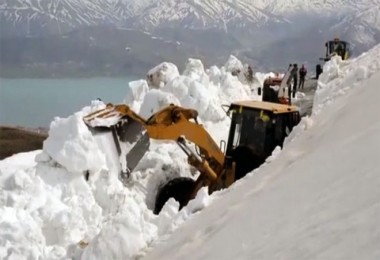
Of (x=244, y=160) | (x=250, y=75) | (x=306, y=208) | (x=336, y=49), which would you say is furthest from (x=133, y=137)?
(x=336, y=49)

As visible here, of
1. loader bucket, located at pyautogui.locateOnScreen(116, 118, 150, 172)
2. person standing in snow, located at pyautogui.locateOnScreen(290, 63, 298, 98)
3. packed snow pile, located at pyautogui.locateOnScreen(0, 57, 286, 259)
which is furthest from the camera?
person standing in snow, located at pyautogui.locateOnScreen(290, 63, 298, 98)

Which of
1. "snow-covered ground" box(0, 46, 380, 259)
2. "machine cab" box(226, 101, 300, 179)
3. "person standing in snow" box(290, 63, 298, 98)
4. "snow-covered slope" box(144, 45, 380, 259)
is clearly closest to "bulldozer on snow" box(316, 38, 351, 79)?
"person standing in snow" box(290, 63, 298, 98)

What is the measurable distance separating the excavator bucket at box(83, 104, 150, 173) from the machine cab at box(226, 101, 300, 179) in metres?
1.26

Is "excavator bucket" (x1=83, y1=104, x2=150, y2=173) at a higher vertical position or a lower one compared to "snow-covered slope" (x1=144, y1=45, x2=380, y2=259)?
lower

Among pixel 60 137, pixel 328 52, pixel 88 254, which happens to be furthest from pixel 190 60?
pixel 88 254

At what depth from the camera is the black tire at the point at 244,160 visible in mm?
9109

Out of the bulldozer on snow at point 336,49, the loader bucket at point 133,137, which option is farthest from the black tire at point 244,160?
the bulldozer on snow at point 336,49

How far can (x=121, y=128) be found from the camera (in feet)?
30.9

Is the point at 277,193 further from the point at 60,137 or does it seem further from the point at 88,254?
the point at 60,137

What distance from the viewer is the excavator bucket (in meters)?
9.31

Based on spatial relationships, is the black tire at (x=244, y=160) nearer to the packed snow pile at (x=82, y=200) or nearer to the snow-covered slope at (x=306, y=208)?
the packed snow pile at (x=82, y=200)

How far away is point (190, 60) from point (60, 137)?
12.6 m

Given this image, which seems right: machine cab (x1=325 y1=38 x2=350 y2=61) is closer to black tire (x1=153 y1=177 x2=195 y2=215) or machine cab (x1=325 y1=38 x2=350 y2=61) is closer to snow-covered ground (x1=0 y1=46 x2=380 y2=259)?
snow-covered ground (x1=0 y1=46 x2=380 y2=259)

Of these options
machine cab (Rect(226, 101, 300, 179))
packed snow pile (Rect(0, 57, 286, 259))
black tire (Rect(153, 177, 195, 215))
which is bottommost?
black tire (Rect(153, 177, 195, 215))
